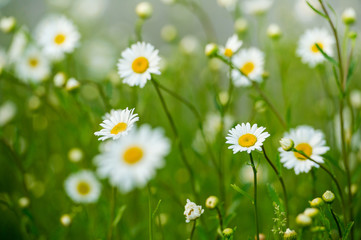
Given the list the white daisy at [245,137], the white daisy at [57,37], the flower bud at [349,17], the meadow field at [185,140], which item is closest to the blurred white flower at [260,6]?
the meadow field at [185,140]

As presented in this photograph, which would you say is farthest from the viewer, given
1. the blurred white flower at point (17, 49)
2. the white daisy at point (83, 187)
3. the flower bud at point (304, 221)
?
the blurred white flower at point (17, 49)

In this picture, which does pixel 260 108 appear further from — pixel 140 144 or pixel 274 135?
pixel 140 144

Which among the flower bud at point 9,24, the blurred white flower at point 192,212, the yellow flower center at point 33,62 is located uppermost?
the yellow flower center at point 33,62

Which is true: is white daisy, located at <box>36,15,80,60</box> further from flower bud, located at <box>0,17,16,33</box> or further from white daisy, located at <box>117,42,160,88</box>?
white daisy, located at <box>117,42,160,88</box>

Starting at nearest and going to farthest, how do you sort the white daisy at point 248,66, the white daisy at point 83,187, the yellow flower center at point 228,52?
1. the yellow flower center at point 228,52
2. the white daisy at point 248,66
3. the white daisy at point 83,187

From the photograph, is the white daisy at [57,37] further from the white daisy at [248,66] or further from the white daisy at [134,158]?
the white daisy at [134,158]

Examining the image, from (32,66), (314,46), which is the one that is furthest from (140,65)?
(32,66)
